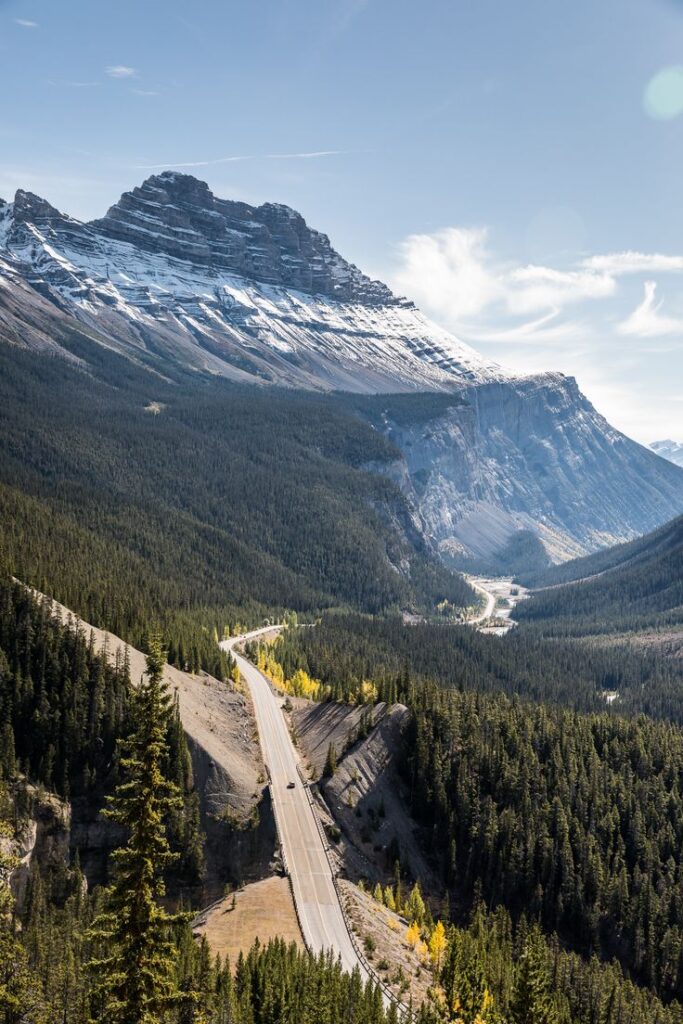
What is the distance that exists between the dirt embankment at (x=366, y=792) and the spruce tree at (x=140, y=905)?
62.8 metres

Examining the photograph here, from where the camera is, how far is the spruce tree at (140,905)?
32.2 metres

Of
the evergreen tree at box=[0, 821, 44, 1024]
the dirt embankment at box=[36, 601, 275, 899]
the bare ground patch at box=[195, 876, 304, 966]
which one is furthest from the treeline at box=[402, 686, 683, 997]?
the evergreen tree at box=[0, 821, 44, 1024]

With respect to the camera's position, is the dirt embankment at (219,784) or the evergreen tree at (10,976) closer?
the evergreen tree at (10,976)

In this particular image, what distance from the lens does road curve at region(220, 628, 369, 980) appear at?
7494cm

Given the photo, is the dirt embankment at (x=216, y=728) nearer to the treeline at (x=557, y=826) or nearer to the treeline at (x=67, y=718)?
the treeline at (x=67, y=718)

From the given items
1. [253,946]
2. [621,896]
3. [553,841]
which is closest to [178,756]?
[253,946]

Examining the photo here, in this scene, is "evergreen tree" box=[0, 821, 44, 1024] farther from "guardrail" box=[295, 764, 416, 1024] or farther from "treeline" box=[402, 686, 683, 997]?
"treeline" box=[402, 686, 683, 997]

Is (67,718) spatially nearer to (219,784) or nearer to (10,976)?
(219,784)

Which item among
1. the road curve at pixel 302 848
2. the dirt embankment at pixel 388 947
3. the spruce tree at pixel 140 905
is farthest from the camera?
the road curve at pixel 302 848

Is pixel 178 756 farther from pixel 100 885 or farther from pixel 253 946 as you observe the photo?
pixel 253 946

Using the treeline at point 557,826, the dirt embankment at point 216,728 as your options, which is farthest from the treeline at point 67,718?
the treeline at point 557,826

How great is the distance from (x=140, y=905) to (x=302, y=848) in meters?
62.2

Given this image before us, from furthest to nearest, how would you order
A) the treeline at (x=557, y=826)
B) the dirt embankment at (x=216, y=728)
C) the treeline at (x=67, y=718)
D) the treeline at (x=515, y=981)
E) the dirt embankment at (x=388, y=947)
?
the treeline at (x=557, y=826) → the dirt embankment at (x=216, y=728) → the treeline at (x=67, y=718) → the dirt embankment at (x=388, y=947) → the treeline at (x=515, y=981)

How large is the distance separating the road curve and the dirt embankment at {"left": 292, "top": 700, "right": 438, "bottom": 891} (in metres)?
2.68
